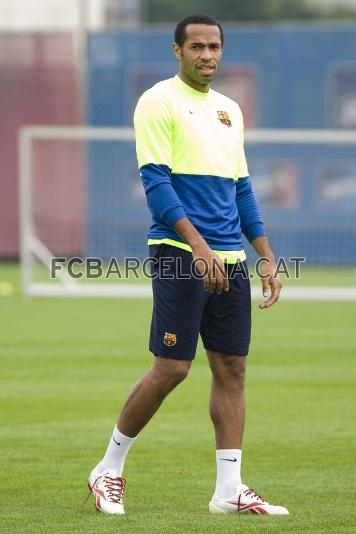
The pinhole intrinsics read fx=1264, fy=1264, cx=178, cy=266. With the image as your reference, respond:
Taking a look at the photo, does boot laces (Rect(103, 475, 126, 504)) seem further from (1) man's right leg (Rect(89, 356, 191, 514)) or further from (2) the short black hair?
(2) the short black hair

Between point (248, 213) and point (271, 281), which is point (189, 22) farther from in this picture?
point (271, 281)

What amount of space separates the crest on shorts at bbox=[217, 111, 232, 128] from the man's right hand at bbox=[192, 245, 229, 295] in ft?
2.34

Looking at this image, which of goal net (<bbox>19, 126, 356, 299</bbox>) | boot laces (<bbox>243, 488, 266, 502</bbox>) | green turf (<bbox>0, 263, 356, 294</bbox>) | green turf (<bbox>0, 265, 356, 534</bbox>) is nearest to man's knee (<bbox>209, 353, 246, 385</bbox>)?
boot laces (<bbox>243, 488, 266, 502</bbox>)

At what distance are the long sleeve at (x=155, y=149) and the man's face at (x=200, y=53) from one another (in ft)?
0.76

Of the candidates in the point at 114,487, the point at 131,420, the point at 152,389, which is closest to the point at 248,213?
the point at 152,389

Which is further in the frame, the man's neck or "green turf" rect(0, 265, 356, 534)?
the man's neck

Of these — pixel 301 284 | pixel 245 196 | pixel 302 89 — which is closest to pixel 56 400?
pixel 245 196

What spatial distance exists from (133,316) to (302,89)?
1329 cm

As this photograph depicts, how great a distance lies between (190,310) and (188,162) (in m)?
0.72

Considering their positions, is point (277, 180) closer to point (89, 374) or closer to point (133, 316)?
point (133, 316)

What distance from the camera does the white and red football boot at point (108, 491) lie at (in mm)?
6168

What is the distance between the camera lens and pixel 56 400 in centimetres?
984

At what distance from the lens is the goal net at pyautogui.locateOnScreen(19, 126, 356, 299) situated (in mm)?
22594

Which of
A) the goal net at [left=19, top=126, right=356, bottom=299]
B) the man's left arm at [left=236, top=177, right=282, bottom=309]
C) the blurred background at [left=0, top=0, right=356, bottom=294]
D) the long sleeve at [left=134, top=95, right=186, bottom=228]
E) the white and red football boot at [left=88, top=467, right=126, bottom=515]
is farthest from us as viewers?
the blurred background at [left=0, top=0, right=356, bottom=294]
